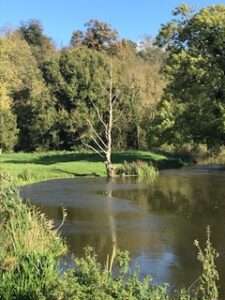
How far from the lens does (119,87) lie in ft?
236

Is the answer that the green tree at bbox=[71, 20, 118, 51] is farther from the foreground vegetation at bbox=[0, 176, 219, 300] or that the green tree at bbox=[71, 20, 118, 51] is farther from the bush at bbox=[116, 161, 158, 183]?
the foreground vegetation at bbox=[0, 176, 219, 300]

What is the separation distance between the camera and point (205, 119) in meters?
48.0

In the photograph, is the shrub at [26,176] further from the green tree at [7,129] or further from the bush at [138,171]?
the green tree at [7,129]

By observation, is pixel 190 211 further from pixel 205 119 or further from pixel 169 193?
pixel 205 119

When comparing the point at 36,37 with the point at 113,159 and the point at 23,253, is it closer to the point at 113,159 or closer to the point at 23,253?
the point at 113,159

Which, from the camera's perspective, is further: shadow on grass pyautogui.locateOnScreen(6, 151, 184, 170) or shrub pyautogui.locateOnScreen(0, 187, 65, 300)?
shadow on grass pyautogui.locateOnScreen(6, 151, 184, 170)

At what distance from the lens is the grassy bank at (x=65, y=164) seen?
144ft

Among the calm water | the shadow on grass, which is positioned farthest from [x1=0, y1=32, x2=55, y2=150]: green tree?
the calm water

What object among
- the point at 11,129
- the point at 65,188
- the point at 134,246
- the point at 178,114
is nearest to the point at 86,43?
the point at 11,129

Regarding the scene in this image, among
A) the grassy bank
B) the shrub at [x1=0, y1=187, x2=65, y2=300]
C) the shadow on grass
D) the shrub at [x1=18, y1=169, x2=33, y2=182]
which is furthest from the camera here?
the shadow on grass

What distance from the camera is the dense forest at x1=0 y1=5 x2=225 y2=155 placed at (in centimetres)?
4700

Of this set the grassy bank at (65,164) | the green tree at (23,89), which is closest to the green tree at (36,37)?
the green tree at (23,89)

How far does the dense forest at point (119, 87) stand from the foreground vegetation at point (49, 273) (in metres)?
32.9

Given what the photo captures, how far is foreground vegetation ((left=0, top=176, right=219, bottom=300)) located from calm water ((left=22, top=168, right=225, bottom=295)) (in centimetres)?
198
